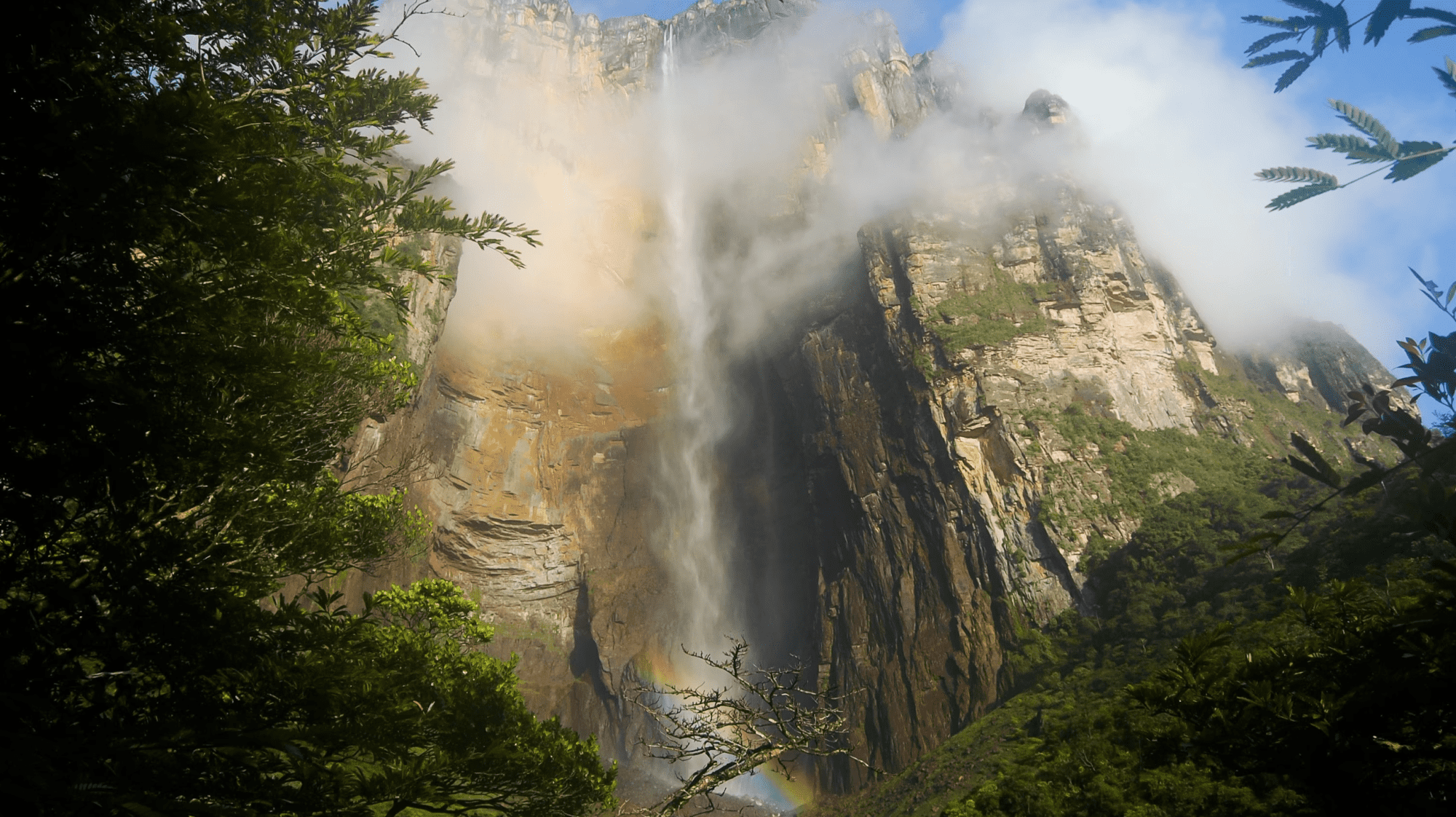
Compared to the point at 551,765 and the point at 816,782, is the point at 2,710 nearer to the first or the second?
the point at 551,765

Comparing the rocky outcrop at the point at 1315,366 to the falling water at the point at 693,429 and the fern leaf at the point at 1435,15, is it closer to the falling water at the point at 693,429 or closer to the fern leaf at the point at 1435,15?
the falling water at the point at 693,429

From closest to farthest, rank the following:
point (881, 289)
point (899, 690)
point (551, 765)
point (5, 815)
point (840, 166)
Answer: point (5, 815), point (551, 765), point (899, 690), point (881, 289), point (840, 166)

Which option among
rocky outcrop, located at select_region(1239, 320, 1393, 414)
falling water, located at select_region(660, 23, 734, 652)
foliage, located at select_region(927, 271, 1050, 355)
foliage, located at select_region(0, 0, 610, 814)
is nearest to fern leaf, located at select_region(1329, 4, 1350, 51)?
foliage, located at select_region(0, 0, 610, 814)

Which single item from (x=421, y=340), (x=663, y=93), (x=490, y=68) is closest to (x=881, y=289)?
(x=421, y=340)

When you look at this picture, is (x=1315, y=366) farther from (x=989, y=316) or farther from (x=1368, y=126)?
(x=1368, y=126)

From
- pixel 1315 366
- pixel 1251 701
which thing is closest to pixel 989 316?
pixel 1315 366

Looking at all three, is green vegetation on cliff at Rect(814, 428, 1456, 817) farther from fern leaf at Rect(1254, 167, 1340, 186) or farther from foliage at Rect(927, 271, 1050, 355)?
foliage at Rect(927, 271, 1050, 355)
